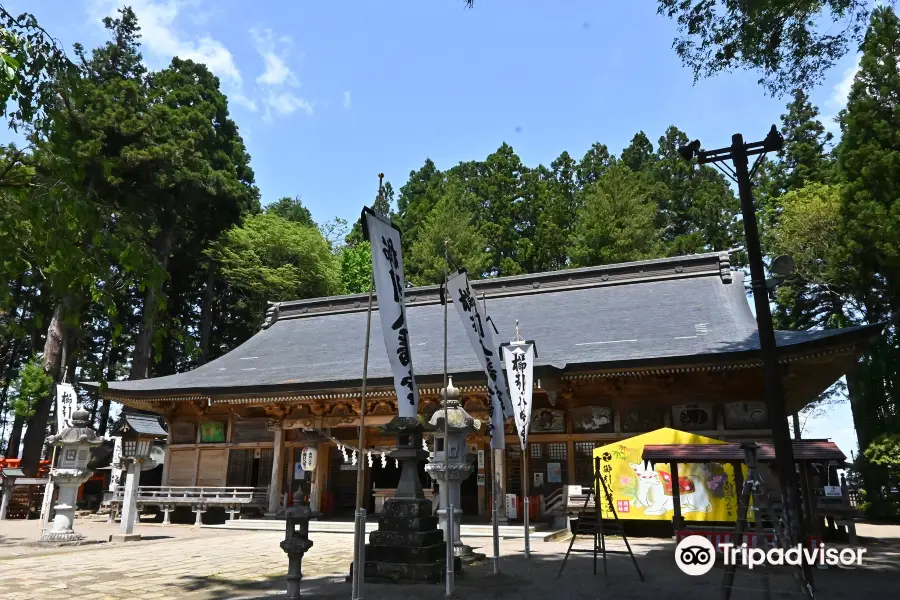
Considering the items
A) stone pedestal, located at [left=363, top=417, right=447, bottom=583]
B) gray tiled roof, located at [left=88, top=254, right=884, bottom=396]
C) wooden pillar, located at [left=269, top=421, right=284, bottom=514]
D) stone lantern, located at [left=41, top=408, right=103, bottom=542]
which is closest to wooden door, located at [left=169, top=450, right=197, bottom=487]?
gray tiled roof, located at [left=88, top=254, right=884, bottom=396]

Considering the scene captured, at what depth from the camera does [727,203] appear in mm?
32531

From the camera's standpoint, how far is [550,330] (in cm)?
1664

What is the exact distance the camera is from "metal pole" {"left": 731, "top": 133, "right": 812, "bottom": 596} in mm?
6000

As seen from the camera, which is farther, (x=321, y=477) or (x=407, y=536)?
(x=321, y=477)

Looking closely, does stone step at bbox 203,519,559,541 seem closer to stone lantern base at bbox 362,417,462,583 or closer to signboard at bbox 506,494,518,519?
signboard at bbox 506,494,518,519

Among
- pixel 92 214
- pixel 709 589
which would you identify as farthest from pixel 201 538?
pixel 92 214

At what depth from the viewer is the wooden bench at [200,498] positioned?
52.9ft

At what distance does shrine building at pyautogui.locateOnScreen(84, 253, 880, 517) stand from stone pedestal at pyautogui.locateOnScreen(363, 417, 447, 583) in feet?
18.2

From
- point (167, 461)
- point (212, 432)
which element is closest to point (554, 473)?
point (212, 432)

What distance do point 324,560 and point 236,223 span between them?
82.4 feet

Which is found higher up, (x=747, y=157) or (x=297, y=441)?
(x=747, y=157)

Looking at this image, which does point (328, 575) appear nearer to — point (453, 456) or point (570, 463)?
point (453, 456)

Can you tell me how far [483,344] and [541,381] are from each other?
4734 mm

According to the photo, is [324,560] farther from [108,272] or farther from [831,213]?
[831,213]
